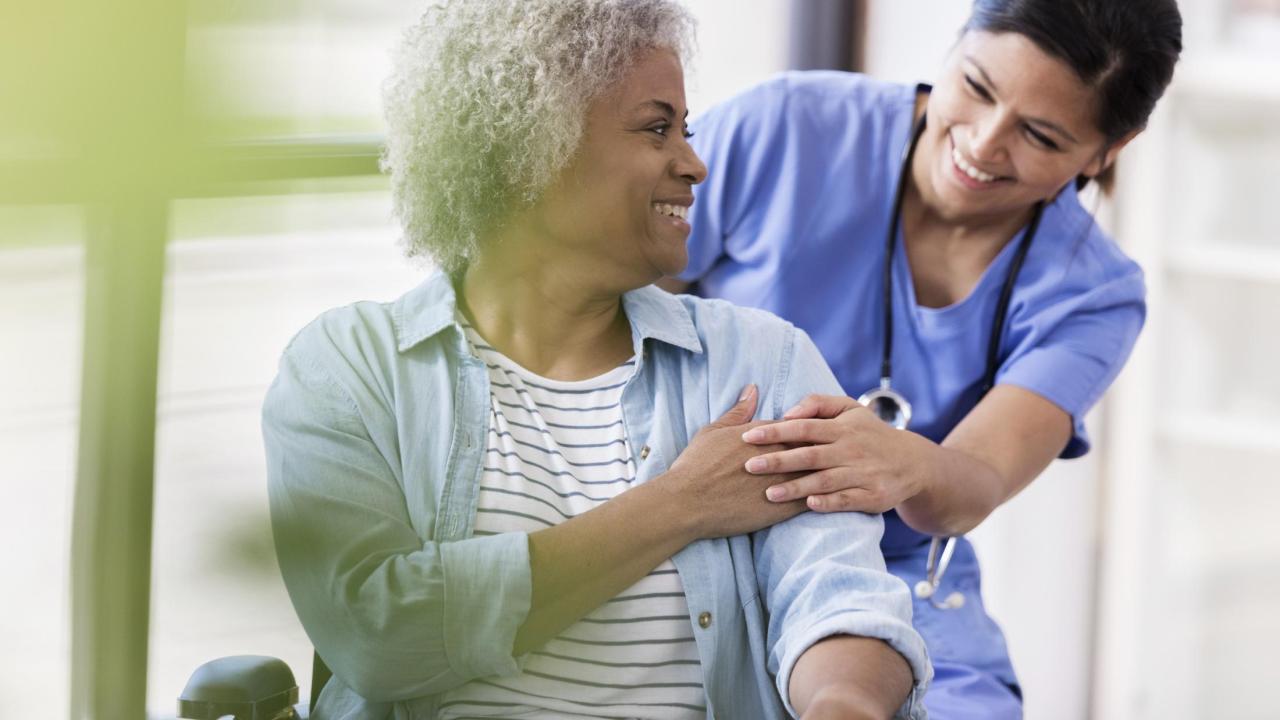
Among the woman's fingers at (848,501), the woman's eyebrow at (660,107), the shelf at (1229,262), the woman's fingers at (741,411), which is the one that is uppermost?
the woman's eyebrow at (660,107)

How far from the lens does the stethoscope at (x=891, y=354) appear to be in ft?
5.22

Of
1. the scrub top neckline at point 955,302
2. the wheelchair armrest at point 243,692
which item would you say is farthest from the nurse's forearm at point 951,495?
the wheelchair armrest at point 243,692

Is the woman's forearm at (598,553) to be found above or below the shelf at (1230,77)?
below

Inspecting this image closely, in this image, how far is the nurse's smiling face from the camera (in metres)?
1.45

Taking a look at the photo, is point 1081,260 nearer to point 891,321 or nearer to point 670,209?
point 891,321

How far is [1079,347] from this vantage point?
62.5 inches

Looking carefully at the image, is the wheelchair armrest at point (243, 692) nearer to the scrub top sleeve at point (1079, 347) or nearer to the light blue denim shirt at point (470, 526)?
the light blue denim shirt at point (470, 526)

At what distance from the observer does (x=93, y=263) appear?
1.07 feet

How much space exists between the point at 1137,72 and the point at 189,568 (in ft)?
4.32

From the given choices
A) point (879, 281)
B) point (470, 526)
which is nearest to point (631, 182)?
point (470, 526)

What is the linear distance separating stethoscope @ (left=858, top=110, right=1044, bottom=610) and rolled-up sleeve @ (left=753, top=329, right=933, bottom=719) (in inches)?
15.4

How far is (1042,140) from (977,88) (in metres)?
0.09

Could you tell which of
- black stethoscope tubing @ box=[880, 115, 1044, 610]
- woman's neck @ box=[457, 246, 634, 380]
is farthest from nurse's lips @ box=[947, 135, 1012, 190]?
woman's neck @ box=[457, 246, 634, 380]

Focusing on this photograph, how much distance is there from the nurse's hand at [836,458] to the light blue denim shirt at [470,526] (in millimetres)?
24
